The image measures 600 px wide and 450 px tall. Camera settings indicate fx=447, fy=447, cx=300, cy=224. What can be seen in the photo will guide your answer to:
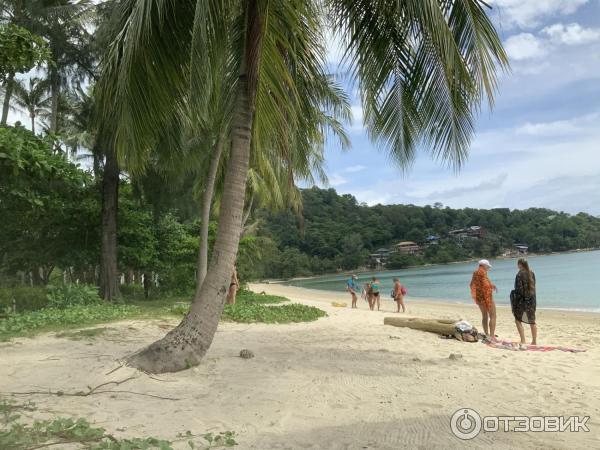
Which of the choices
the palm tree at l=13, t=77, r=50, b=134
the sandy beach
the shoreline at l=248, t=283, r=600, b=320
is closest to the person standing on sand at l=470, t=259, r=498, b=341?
the sandy beach

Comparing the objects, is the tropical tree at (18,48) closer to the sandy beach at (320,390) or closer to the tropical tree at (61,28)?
the sandy beach at (320,390)

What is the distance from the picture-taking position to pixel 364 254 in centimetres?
7550

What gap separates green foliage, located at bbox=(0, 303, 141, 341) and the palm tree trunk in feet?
10.7

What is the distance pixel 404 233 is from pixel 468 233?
10.3 meters

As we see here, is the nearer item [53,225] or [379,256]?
[53,225]

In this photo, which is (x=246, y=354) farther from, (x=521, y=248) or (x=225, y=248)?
(x=521, y=248)

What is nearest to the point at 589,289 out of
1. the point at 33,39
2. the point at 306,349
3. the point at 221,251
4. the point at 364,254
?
the point at 306,349

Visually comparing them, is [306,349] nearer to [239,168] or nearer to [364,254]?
[239,168]

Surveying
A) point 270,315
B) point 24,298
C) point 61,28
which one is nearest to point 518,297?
point 270,315

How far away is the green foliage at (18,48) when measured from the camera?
4754mm

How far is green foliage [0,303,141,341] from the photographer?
7281 mm

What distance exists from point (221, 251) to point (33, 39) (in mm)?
3111

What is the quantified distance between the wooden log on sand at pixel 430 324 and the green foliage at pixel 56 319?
5791 mm

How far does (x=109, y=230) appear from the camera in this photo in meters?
13.2
